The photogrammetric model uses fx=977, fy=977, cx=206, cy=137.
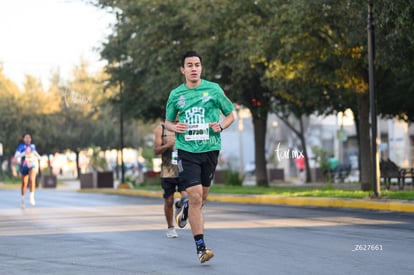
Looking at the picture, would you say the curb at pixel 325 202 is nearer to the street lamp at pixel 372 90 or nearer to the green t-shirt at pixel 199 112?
the street lamp at pixel 372 90

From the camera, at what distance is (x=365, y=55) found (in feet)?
83.8

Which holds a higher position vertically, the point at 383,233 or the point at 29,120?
the point at 29,120

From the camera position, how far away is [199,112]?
975cm

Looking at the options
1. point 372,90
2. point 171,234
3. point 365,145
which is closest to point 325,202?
point 372,90

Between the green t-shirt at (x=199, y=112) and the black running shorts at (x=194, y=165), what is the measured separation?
64 mm

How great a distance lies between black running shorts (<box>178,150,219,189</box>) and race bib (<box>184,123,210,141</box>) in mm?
166

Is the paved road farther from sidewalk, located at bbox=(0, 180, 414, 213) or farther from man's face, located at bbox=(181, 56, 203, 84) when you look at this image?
man's face, located at bbox=(181, 56, 203, 84)

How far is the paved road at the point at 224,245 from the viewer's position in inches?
369

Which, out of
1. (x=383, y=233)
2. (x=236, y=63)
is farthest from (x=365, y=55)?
(x=383, y=233)

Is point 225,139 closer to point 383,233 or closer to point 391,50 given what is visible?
point 391,50

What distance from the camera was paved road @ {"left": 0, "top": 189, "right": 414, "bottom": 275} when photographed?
30.7 ft

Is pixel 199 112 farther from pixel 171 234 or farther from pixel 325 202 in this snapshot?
pixel 325 202

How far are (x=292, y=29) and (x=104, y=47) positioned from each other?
17.7 metres

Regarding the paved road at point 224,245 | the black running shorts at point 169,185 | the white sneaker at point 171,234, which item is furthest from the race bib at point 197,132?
the black running shorts at point 169,185
